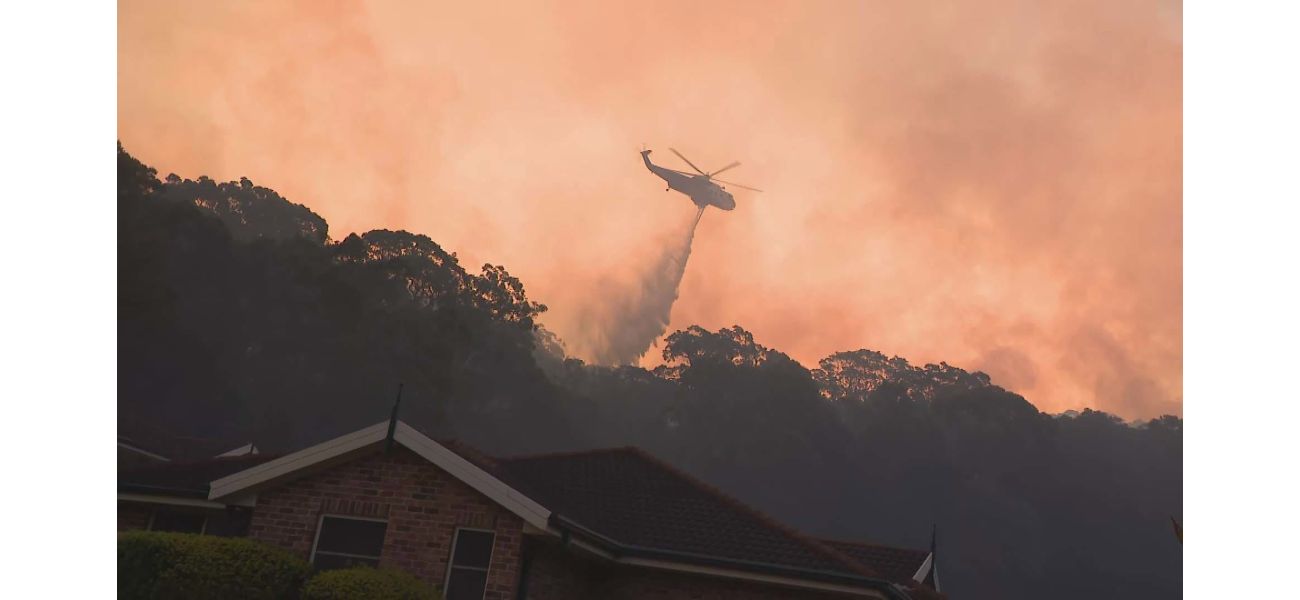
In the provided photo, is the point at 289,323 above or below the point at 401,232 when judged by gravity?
below

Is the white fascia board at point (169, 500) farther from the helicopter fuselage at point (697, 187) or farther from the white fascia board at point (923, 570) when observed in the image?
the helicopter fuselage at point (697, 187)

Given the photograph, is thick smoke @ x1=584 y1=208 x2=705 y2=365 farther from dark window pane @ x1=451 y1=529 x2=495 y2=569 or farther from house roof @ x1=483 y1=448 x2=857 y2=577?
dark window pane @ x1=451 y1=529 x2=495 y2=569

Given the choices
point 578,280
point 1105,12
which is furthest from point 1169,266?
point 578,280

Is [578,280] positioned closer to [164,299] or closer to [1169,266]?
[164,299]

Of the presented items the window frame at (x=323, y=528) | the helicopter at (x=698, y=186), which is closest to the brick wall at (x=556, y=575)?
the window frame at (x=323, y=528)

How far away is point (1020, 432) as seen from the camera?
347 feet

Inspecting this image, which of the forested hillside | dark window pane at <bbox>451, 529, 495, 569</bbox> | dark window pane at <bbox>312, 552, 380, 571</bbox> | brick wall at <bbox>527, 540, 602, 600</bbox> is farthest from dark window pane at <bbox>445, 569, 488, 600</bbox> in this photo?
the forested hillside

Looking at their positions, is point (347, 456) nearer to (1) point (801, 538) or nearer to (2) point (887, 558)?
(1) point (801, 538)

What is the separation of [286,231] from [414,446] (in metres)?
84.8

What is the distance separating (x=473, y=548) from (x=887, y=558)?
33.8ft

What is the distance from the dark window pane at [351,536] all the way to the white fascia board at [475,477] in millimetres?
1299

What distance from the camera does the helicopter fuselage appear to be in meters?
126

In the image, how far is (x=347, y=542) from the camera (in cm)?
1498

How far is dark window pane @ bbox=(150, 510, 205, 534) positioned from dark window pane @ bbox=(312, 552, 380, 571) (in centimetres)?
260
